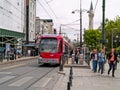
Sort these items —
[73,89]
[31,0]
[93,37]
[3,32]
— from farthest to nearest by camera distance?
[93,37], [31,0], [3,32], [73,89]

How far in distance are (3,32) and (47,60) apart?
26.0m

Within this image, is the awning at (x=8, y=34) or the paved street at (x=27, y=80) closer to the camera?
the paved street at (x=27, y=80)

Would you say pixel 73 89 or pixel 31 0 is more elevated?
pixel 31 0

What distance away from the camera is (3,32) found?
6366cm

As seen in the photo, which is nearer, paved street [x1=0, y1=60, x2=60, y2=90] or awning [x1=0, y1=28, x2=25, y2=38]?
paved street [x1=0, y1=60, x2=60, y2=90]

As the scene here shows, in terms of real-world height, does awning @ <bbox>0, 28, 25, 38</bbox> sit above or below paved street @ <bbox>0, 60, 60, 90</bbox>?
above

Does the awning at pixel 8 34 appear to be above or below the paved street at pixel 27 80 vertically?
above

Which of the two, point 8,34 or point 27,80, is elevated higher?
point 8,34

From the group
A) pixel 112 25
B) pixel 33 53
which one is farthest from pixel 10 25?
pixel 112 25

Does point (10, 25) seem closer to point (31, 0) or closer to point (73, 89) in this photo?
point (31, 0)

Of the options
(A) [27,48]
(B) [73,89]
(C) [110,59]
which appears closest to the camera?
(B) [73,89]

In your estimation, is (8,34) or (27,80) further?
(8,34)

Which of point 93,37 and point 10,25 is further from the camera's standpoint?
point 93,37

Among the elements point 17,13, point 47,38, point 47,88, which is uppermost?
point 17,13
